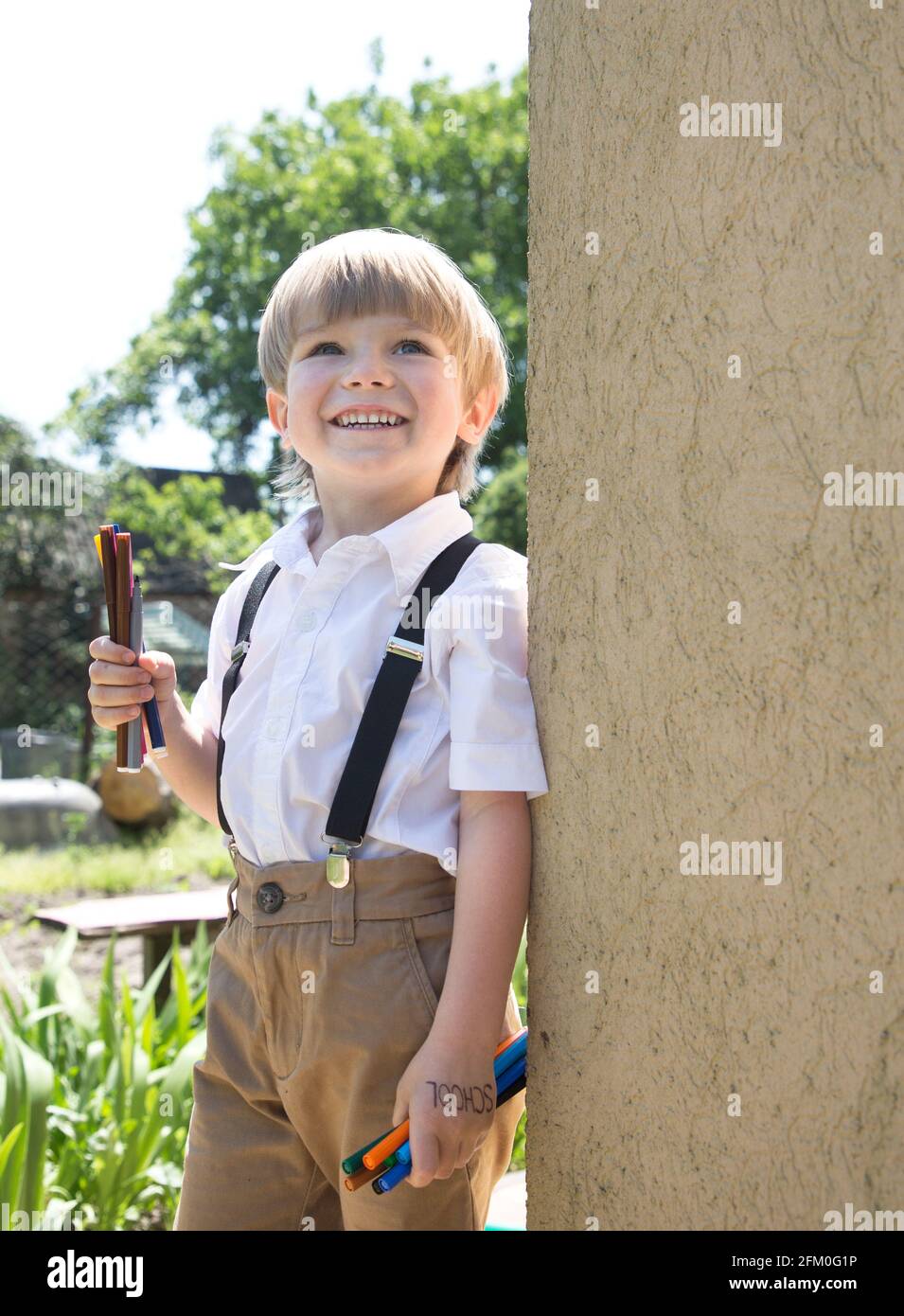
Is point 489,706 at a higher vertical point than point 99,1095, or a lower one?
higher

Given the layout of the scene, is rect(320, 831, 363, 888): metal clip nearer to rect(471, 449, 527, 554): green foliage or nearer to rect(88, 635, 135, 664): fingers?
rect(88, 635, 135, 664): fingers

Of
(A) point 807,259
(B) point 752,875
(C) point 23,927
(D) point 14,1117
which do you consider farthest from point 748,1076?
(C) point 23,927

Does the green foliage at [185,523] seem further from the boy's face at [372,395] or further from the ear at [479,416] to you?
the boy's face at [372,395]

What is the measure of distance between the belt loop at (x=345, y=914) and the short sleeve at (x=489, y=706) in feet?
0.58

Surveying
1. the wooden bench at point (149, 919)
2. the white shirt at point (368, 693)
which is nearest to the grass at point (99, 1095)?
the wooden bench at point (149, 919)

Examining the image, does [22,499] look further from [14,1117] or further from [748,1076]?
[748,1076]

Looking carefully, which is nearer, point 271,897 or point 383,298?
point 271,897

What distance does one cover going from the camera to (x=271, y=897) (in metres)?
1.51

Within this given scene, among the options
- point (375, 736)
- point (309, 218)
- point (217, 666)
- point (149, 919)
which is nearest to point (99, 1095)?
point (149, 919)

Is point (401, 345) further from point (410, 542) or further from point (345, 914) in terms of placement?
point (345, 914)

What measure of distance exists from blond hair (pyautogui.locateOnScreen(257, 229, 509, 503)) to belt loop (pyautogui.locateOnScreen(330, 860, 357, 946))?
71 cm

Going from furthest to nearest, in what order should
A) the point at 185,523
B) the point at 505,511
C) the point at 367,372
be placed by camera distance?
the point at 185,523 → the point at 505,511 → the point at 367,372

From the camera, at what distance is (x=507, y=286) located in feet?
55.2

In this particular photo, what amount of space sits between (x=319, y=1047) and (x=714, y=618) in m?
0.69
